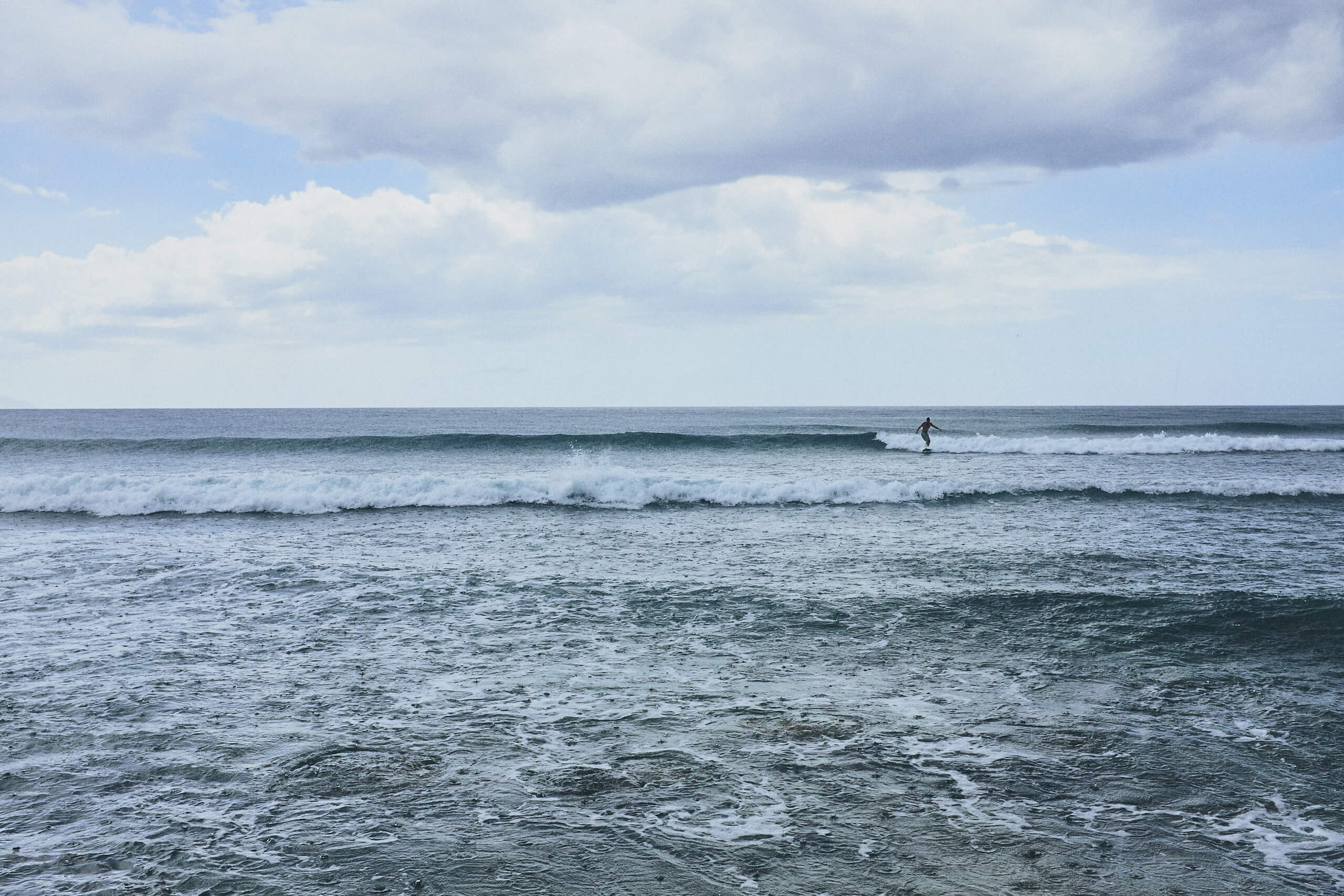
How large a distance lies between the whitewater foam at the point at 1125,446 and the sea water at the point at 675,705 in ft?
71.2

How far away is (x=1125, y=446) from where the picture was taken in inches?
1650

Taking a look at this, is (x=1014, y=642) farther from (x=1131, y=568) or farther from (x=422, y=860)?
(x=422, y=860)

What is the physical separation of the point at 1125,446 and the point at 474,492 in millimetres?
35766

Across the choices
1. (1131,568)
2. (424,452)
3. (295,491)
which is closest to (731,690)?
(1131,568)

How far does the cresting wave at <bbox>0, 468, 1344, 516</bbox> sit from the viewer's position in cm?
2177

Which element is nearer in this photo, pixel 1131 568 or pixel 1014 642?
pixel 1014 642

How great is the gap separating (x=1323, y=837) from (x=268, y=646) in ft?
34.0

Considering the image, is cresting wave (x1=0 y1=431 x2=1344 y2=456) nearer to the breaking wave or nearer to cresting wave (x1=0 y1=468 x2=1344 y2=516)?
the breaking wave

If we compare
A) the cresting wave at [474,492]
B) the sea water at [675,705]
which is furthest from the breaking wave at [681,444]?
the sea water at [675,705]

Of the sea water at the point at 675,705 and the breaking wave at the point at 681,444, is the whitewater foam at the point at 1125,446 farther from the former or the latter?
the sea water at the point at 675,705

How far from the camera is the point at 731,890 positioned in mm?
4641

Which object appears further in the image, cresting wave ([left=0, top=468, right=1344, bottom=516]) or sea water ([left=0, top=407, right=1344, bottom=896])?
cresting wave ([left=0, top=468, right=1344, bottom=516])

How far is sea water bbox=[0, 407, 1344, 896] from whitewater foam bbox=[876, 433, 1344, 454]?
2169 centimetres

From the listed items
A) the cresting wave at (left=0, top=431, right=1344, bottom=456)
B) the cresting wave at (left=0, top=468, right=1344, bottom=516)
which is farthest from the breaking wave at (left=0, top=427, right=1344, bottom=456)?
the cresting wave at (left=0, top=468, right=1344, bottom=516)
